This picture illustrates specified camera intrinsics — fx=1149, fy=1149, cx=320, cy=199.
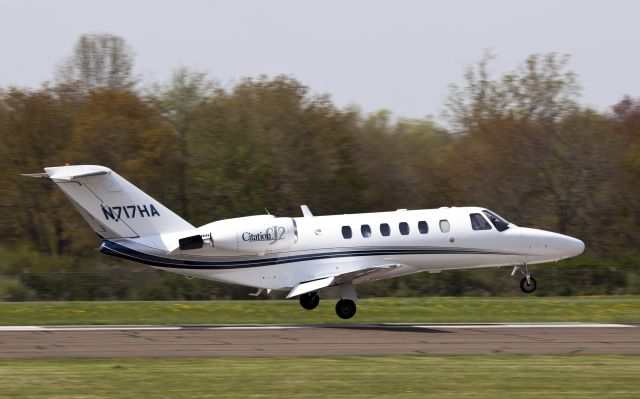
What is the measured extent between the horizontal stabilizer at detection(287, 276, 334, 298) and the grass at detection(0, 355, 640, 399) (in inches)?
323

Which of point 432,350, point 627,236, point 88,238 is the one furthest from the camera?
point 627,236

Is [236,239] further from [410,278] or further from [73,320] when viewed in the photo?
[410,278]

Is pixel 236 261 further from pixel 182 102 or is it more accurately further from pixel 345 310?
pixel 182 102

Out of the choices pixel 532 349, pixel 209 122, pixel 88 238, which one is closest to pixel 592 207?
pixel 209 122

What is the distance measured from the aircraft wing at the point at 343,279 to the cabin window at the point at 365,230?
3.54 feet

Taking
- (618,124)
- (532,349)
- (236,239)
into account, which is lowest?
(532,349)

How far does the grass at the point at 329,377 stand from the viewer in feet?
56.7

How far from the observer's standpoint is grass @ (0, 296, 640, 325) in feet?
106

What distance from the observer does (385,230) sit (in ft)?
101

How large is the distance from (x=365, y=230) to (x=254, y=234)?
3.01 metres

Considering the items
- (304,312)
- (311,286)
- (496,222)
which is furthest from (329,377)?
(304,312)

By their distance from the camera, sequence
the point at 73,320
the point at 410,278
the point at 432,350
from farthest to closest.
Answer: the point at 410,278
the point at 73,320
the point at 432,350

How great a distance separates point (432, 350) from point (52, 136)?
36376 millimetres

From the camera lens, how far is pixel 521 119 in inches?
2359
